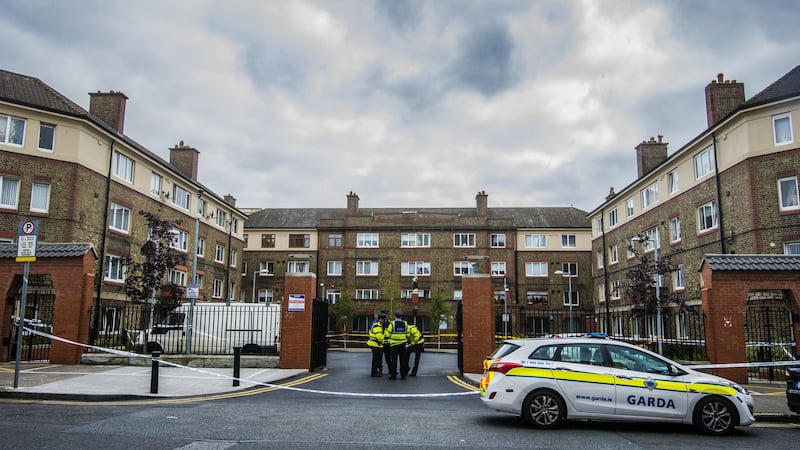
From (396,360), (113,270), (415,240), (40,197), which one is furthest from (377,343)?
(415,240)

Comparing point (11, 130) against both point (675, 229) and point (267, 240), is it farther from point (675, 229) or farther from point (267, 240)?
point (675, 229)

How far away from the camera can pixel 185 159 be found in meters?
39.8

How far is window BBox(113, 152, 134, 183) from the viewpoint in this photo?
28.9 metres

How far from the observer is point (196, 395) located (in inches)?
464

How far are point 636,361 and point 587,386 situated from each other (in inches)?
36.1

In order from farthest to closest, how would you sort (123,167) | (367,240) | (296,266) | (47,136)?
(296,266)
(367,240)
(123,167)
(47,136)

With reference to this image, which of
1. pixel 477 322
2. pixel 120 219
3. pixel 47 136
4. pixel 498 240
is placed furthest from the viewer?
pixel 498 240

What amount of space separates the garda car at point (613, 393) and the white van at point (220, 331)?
45.0ft

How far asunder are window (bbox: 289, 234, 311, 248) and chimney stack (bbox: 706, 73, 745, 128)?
36.4 m

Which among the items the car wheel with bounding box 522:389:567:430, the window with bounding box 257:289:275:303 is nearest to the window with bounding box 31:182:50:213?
the car wheel with bounding box 522:389:567:430

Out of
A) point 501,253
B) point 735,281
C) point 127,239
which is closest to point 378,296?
point 501,253

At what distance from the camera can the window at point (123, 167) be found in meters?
28.9

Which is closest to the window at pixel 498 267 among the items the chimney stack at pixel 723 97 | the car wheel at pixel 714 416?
the chimney stack at pixel 723 97

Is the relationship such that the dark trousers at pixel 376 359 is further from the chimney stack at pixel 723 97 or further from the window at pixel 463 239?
the window at pixel 463 239
